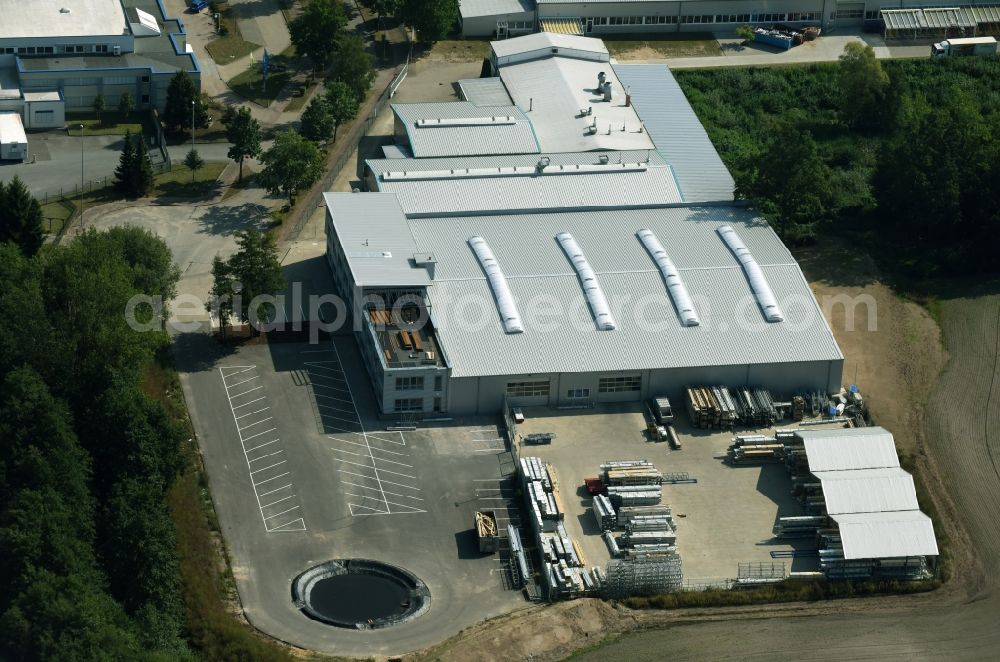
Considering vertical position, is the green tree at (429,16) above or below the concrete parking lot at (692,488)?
above

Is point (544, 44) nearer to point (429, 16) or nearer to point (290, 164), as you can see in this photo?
point (429, 16)

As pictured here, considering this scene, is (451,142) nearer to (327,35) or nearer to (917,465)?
(327,35)

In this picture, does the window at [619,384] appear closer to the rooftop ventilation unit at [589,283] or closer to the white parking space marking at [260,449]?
the rooftop ventilation unit at [589,283]

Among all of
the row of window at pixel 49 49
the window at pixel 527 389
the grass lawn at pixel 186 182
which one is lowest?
the window at pixel 527 389

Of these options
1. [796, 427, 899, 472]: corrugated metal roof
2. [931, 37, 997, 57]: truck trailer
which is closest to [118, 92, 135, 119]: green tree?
[796, 427, 899, 472]: corrugated metal roof

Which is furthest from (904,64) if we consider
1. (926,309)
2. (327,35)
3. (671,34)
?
(327,35)

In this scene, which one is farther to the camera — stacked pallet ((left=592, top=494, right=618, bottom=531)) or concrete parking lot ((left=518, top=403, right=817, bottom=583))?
stacked pallet ((left=592, top=494, right=618, bottom=531))

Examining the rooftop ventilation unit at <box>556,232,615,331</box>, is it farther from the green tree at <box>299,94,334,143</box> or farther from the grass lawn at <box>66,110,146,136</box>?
the grass lawn at <box>66,110,146,136</box>

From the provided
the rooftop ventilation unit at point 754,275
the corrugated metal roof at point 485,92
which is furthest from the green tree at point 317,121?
the rooftop ventilation unit at point 754,275
